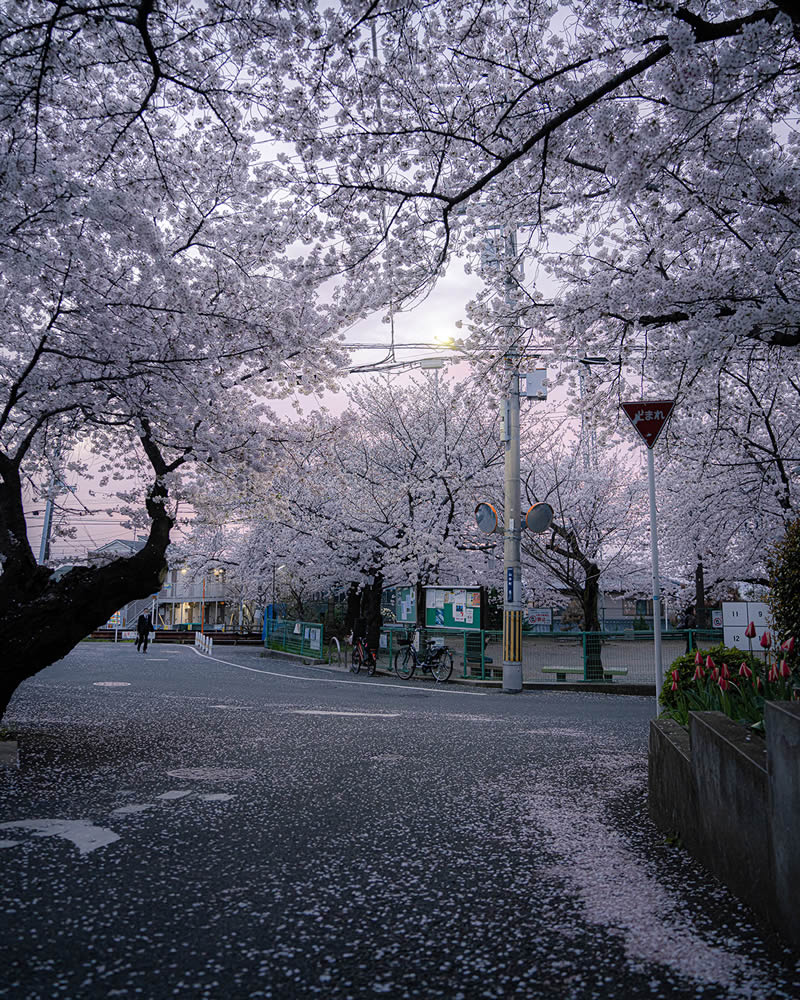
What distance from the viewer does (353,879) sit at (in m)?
3.56

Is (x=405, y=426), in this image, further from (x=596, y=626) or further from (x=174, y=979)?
(x=174, y=979)

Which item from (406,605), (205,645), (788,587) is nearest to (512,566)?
(406,605)

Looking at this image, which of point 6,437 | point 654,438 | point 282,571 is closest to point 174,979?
point 654,438

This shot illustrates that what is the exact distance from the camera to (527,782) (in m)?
5.95

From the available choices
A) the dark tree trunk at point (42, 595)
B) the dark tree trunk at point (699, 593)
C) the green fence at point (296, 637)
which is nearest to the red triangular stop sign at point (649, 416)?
the dark tree trunk at point (42, 595)

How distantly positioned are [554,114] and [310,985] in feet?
22.5

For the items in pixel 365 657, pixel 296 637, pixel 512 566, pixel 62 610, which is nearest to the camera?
pixel 62 610

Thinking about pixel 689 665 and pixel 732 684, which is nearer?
pixel 732 684

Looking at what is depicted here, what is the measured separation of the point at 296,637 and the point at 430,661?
38.4 feet

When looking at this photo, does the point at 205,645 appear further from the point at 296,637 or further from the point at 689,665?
the point at 689,665

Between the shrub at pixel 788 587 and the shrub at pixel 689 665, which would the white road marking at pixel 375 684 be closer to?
the shrub at pixel 689 665

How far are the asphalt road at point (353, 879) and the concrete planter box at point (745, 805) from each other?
143mm

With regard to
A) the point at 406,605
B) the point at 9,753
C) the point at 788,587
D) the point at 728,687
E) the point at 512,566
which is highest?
the point at 512,566

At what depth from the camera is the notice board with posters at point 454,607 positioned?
20594 mm
